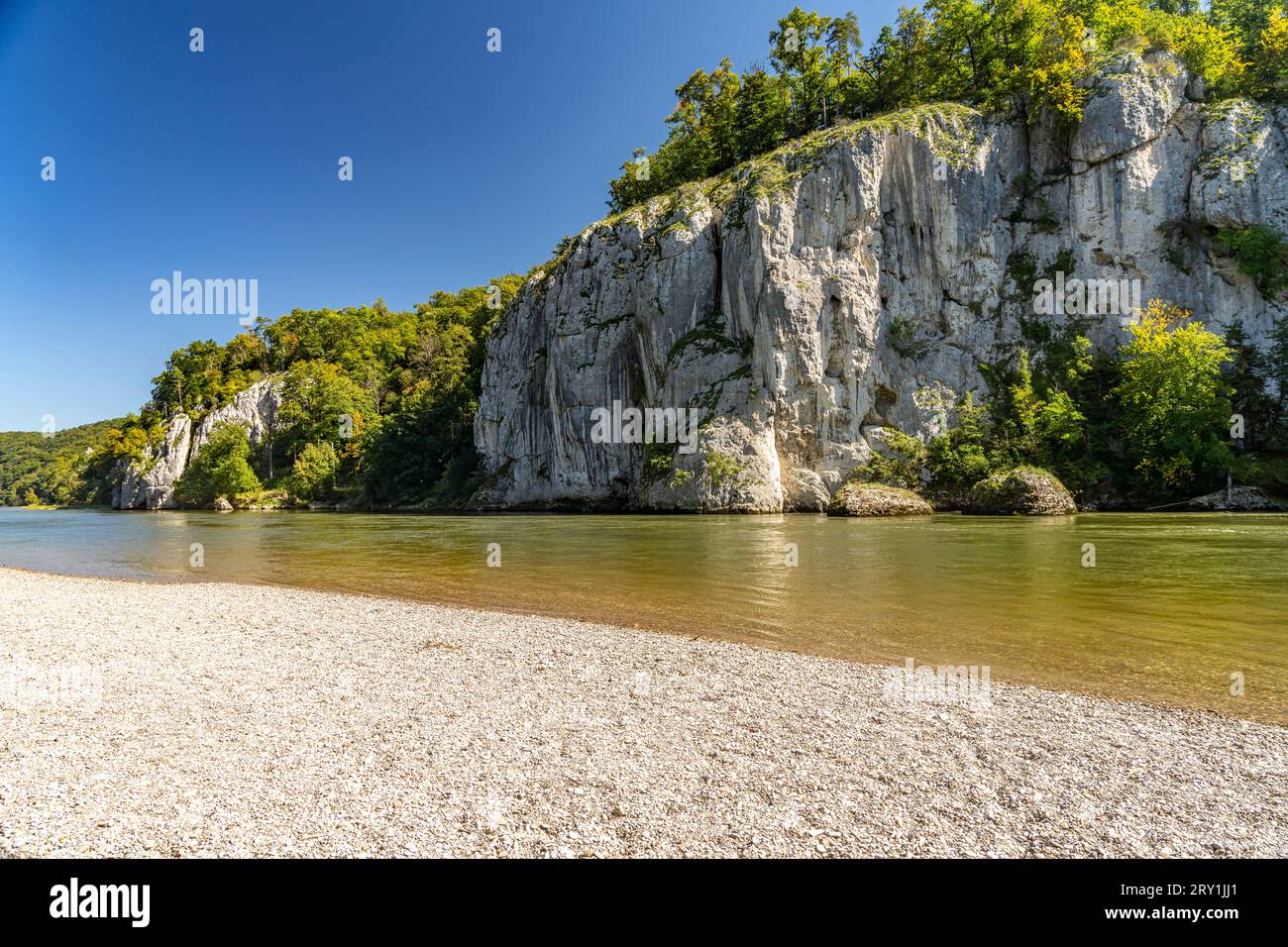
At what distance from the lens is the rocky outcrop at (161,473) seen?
74062mm

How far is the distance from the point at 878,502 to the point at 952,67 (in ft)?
124

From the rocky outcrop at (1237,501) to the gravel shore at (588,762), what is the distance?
1376 inches

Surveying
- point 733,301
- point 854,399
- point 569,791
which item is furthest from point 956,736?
point 733,301

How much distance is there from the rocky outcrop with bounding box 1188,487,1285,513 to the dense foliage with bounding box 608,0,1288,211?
2727 cm

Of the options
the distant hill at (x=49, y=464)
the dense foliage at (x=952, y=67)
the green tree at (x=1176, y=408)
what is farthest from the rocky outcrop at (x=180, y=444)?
the green tree at (x=1176, y=408)

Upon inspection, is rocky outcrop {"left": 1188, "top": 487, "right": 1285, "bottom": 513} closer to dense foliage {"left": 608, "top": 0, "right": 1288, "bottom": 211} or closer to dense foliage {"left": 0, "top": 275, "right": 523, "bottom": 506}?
dense foliage {"left": 608, "top": 0, "right": 1288, "bottom": 211}

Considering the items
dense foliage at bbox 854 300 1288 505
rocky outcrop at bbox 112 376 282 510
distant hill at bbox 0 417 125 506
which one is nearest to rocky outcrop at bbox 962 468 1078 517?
dense foliage at bbox 854 300 1288 505

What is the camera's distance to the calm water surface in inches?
304

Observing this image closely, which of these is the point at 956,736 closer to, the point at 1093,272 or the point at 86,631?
the point at 86,631

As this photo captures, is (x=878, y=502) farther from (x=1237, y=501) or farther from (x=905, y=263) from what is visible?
(x=905, y=263)

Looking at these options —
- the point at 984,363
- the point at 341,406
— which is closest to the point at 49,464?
the point at 341,406
